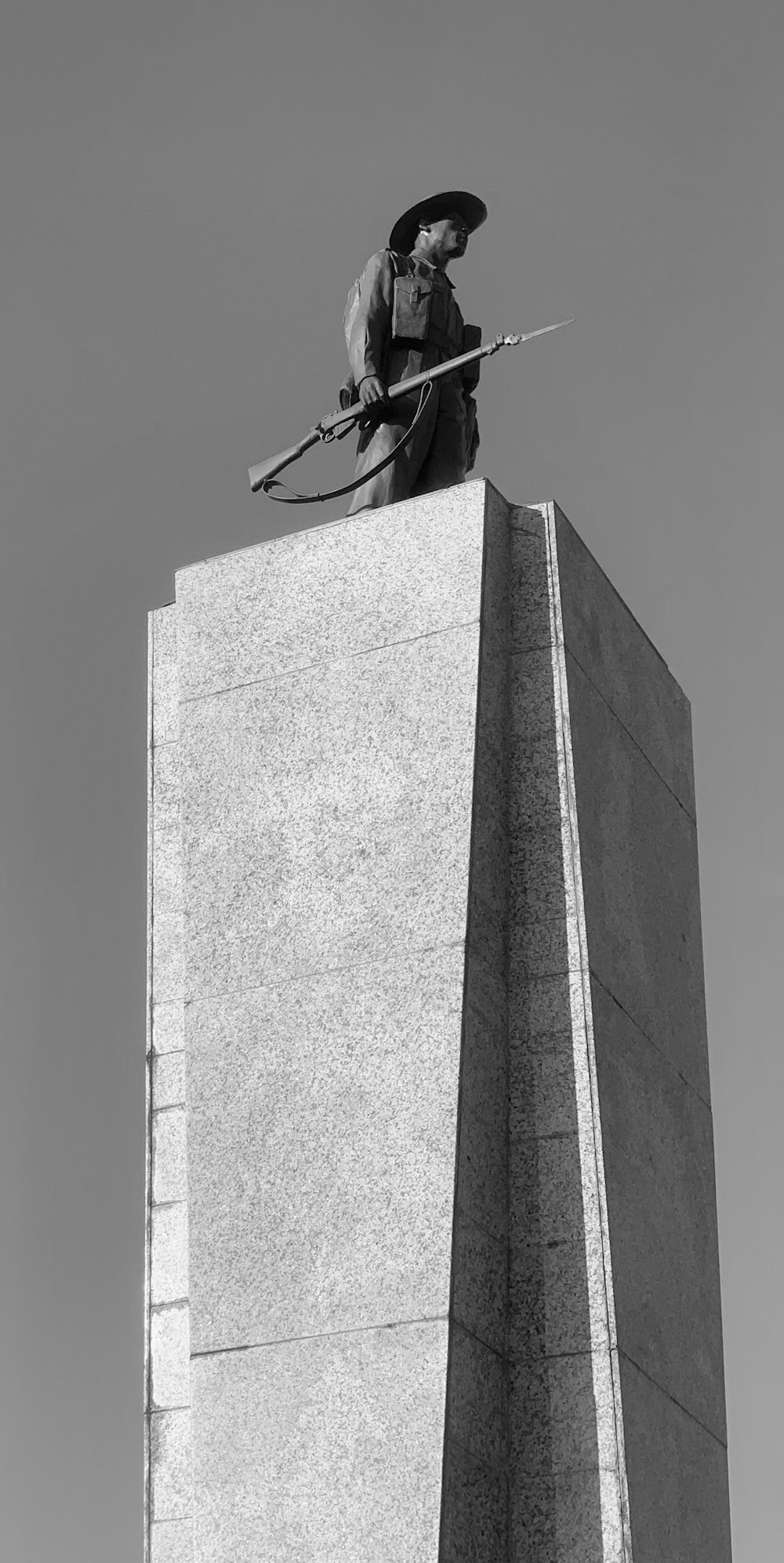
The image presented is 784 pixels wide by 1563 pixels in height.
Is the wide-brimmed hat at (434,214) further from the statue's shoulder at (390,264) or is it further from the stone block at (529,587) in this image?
the stone block at (529,587)

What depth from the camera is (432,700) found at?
9.34 m

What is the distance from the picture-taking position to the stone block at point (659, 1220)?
865 cm

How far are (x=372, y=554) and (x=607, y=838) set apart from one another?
157 cm

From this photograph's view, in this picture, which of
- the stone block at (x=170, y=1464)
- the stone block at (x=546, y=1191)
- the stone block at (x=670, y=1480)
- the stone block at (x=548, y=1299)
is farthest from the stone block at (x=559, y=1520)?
the stone block at (x=170, y=1464)

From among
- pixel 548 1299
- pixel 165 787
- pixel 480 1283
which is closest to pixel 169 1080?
pixel 165 787

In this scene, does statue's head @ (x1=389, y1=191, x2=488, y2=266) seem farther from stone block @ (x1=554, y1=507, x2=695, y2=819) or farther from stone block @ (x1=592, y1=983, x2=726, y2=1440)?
stone block @ (x1=592, y1=983, x2=726, y2=1440)

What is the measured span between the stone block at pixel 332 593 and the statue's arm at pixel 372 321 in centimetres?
180

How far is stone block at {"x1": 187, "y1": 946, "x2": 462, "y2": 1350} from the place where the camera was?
27.5 ft

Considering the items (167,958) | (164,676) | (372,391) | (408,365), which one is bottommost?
(167,958)

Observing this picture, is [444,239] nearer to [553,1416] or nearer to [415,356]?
[415,356]

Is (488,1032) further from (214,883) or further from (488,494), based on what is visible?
(488,494)

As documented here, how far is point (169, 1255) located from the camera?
31.5 ft

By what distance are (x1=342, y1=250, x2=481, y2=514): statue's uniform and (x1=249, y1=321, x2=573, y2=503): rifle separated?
0.07 m

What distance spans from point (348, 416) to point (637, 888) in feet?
10.5
